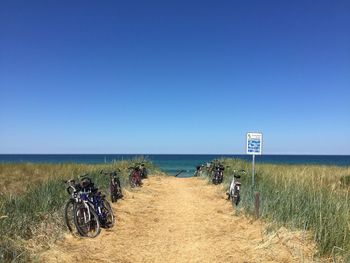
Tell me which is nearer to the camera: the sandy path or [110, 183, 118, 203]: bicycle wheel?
the sandy path

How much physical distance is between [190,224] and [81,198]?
3.08m

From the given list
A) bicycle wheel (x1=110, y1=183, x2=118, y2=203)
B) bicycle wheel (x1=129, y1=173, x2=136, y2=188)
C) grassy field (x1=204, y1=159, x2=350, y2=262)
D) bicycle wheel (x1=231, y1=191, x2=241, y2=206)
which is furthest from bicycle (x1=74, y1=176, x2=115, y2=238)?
bicycle wheel (x1=129, y1=173, x2=136, y2=188)

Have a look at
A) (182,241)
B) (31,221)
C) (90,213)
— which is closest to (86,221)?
(90,213)

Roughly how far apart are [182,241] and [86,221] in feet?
6.81

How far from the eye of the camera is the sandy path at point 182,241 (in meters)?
7.40

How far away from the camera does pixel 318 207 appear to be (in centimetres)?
841

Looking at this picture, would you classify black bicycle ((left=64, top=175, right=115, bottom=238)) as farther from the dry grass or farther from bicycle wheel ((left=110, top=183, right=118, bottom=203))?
the dry grass

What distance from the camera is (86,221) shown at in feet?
29.0

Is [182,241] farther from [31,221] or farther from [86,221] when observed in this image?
[31,221]

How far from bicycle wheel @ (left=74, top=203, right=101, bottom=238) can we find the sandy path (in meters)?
0.20

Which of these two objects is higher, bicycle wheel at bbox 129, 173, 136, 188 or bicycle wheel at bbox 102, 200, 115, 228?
bicycle wheel at bbox 129, 173, 136, 188

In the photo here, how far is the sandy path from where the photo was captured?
740 cm

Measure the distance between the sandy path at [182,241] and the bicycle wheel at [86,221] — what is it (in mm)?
197

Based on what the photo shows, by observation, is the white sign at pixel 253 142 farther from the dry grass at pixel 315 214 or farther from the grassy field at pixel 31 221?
the grassy field at pixel 31 221
